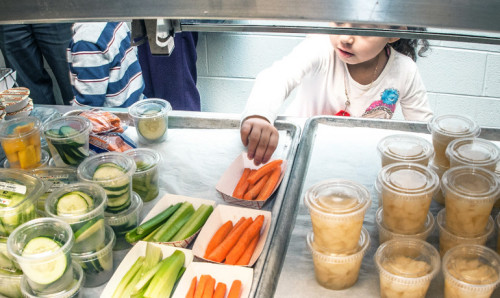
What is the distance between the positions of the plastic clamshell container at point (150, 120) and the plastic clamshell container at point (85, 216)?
61 cm

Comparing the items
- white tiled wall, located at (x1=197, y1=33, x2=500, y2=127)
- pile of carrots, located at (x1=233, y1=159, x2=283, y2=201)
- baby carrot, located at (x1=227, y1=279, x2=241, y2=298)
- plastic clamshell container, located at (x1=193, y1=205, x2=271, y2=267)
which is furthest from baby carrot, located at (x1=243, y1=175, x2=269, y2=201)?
white tiled wall, located at (x1=197, y1=33, x2=500, y2=127)

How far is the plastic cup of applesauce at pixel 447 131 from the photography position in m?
1.61

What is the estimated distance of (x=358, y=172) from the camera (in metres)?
1.89

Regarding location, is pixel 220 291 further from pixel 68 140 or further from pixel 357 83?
pixel 357 83

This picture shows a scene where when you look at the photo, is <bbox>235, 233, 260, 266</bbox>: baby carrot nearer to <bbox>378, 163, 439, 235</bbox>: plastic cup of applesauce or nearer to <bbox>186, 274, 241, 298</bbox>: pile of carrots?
<bbox>186, 274, 241, 298</bbox>: pile of carrots

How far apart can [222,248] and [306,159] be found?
58 cm

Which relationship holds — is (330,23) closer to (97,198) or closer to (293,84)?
(97,198)

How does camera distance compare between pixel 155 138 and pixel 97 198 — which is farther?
pixel 155 138

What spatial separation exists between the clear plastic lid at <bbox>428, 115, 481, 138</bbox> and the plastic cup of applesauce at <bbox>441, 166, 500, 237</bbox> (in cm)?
24

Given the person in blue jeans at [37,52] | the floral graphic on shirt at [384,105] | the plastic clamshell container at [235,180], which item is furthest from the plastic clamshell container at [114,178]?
the person in blue jeans at [37,52]

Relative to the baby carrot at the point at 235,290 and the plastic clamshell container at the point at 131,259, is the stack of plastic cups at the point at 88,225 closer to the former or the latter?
the plastic clamshell container at the point at 131,259

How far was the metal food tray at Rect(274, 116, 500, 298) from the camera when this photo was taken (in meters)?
1.41

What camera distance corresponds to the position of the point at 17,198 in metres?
1.42

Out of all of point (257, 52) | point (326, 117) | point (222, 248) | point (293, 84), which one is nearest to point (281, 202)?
point (222, 248)
